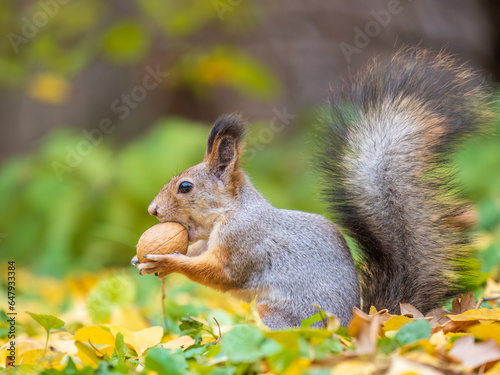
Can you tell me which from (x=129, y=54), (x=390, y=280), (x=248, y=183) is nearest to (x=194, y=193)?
(x=248, y=183)

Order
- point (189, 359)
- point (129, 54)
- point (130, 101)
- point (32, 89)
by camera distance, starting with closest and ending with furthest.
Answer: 1. point (189, 359)
2. point (129, 54)
3. point (32, 89)
4. point (130, 101)

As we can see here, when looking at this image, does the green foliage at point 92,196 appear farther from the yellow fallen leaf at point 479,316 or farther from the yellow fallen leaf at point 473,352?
the yellow fallen leaf at point 473,352

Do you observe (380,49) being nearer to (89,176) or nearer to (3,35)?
(89,176)

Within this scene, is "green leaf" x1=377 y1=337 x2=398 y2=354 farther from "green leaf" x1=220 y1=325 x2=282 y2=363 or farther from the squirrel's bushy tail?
the squirrel's bushy tail

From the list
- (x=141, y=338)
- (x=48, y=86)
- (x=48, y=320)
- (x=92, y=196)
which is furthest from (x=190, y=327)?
(x=48, y=86)

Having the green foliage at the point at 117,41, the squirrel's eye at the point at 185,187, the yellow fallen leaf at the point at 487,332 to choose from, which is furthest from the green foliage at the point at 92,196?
the yellow fallen leaf at the point at 487,332

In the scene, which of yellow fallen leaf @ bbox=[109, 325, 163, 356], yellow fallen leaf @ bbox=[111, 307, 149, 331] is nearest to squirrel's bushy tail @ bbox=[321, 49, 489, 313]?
yellow fallen leaf @ bbox=[109, 325, 163, 356]

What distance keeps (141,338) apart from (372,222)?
0.93 m

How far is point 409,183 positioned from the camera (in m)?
2.09

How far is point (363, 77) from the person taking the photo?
222 cm

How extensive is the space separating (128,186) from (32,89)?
4.76ft

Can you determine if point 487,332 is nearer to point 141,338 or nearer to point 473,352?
point 473,352

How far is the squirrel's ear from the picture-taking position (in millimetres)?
2342

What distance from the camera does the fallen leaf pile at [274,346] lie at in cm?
134
